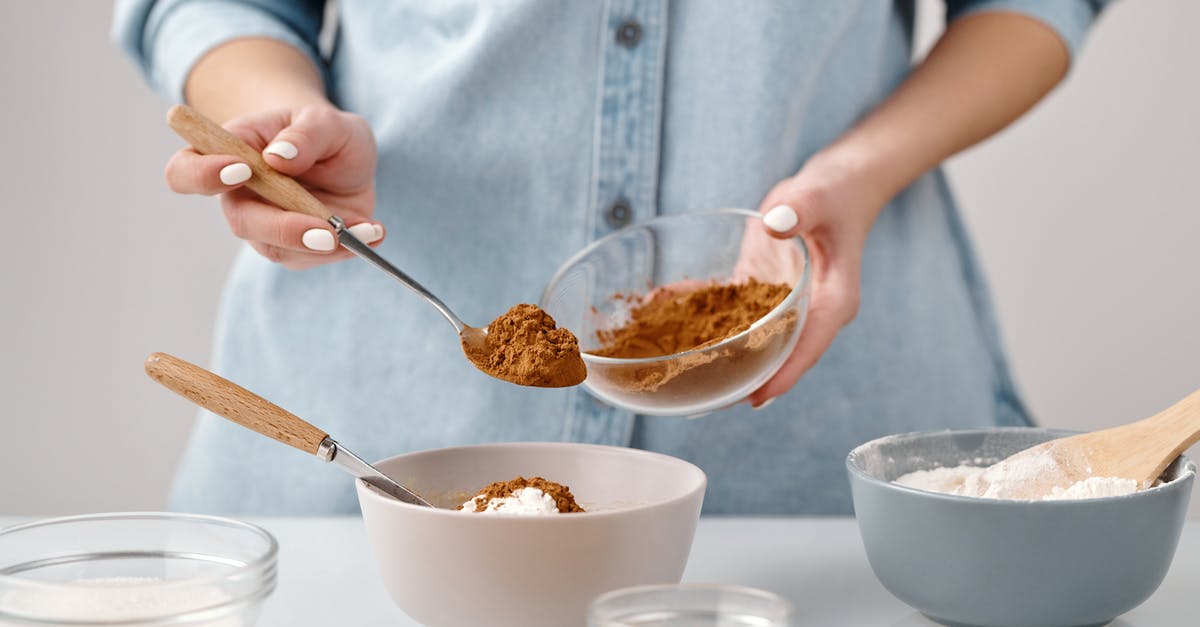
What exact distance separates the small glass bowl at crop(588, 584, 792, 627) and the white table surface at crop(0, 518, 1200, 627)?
219 millimetres

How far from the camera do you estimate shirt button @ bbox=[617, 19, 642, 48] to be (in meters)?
1.16

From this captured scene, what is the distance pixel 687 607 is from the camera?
604 millimetres

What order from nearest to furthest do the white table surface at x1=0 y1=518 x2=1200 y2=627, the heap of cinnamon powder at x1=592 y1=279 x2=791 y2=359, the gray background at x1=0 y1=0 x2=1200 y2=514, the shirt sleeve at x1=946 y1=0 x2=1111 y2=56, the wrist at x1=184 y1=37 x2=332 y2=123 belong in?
the white table surface at x1=0 y1=518 x2=1200 y2=627 < the heap of cinnamon powder at x1=592 y1=279 x2=791 y2=359 < the wrist at x1=184 y1=37 x2=332 y2=123 < the shirt sleeve at x1=946 y1=0 x2=1111 y2=56 < the gray background at x1=0 y1=0 x2=1200 y2=514

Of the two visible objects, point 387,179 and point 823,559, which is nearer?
point 823,559

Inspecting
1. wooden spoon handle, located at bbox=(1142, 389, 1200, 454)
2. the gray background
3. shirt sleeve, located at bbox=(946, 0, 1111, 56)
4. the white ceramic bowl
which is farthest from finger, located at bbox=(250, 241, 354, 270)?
the gray background

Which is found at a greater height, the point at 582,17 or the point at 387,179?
the point at 582,17

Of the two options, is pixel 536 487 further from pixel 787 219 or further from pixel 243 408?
pixel 787 219

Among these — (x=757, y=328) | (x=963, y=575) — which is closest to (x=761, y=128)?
(x=757, y=328)

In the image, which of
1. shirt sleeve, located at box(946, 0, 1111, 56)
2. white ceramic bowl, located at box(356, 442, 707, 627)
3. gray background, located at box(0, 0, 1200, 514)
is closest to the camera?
white ceramic bowl, located at box(356, 442, 707, 627)

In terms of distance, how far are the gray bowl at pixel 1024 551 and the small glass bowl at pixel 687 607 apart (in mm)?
181

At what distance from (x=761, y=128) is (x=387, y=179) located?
395 mm

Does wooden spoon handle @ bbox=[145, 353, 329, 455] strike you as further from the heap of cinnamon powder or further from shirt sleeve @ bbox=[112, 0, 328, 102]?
shirt sleeve @ bbox=[112, 0, 328, 102]

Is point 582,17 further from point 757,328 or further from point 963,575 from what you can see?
point 963,575

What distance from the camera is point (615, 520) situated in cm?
71
